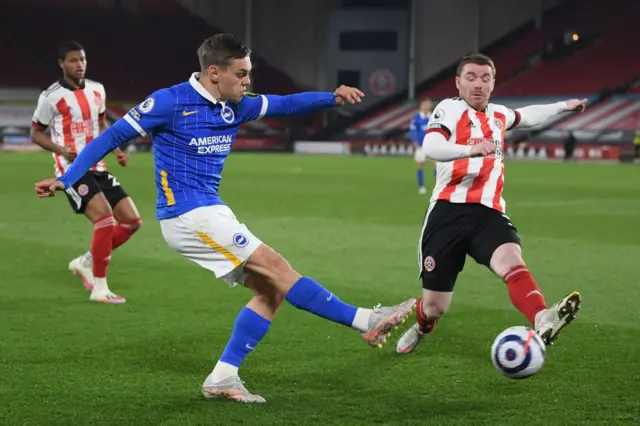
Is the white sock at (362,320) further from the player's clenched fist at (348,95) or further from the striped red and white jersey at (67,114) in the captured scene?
the striped red and white jersey at (67,114)

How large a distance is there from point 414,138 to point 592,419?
18.4m

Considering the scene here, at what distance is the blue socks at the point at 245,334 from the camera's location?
5.38 metres

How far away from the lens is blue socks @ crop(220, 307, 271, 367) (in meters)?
5.38

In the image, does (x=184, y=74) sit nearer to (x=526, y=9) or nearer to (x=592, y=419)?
(x=526, y=9)

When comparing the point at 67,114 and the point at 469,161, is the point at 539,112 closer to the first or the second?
the point at 469,161

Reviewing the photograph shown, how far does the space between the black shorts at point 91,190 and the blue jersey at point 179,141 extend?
11.2ft

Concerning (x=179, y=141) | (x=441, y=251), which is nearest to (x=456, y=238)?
(x=441, y=251)

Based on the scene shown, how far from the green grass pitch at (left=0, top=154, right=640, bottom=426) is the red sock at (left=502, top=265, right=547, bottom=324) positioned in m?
0.45

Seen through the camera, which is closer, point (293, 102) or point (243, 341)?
point (243, 341)

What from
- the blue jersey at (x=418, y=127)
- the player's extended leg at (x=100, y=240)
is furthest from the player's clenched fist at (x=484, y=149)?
the blue jersey at (x=418, y=127)

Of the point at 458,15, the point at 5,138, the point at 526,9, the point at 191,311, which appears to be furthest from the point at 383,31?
the point at 191,311

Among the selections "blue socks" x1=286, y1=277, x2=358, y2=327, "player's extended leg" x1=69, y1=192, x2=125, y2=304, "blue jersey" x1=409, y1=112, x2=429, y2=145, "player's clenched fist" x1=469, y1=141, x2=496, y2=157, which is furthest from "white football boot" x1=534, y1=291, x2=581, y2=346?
"blue jersey" x1=409, y1=112, x2=429, y2=145

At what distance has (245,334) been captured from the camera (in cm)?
538

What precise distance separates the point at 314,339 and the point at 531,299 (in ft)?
6.34
